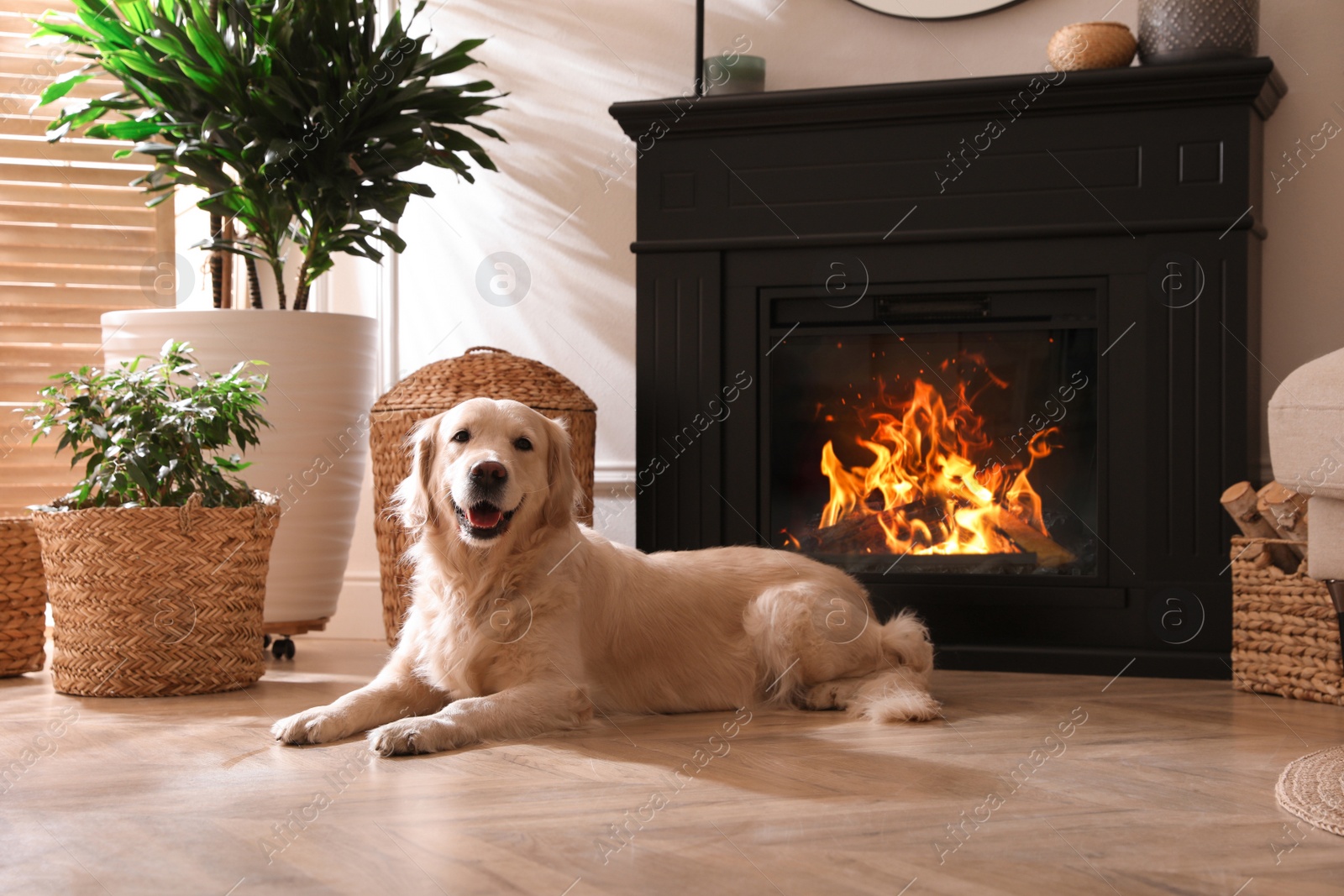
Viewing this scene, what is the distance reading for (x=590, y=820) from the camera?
5.39 ft

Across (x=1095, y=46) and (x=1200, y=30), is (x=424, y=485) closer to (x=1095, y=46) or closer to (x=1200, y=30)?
(x=1095, y=46)

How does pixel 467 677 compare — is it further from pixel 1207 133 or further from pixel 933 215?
pixel 1207 133

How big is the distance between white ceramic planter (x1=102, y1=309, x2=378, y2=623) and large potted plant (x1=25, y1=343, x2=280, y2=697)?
0.44 m

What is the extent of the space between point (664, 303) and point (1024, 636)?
1350mm

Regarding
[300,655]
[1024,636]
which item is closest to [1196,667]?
[1024,636]

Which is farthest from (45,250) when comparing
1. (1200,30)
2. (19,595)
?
(1200,30)

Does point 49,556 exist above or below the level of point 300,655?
above

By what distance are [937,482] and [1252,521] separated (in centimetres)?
79

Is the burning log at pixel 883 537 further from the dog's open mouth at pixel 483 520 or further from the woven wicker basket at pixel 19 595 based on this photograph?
the woven wicker basket at pixel 19 595

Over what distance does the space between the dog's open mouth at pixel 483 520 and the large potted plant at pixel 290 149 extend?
121 cm

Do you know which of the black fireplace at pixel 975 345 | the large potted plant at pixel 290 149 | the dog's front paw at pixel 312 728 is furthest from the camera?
the large potted plant at pixel 290 149

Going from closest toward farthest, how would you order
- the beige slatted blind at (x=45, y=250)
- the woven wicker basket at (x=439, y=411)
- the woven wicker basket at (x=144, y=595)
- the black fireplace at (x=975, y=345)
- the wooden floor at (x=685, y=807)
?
the wooden floor at (x=685, y=807) → the woven wicker basket at (x=144, y=595) → the black fireplace at (x=975, y=345) → the woven wicker basket at (x=439, y=411) → the beige slatted blind at (x=45, y=250)

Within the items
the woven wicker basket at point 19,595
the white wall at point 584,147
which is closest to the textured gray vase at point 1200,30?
the white wall at point 584,147

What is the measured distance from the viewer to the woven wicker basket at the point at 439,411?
314cm
